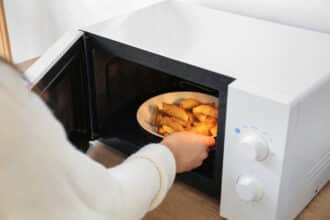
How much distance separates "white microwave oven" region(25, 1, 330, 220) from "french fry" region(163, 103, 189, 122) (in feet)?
0.20

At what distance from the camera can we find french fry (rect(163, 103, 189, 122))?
0.94 m

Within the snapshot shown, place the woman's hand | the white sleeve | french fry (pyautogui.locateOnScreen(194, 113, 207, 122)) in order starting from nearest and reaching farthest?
the white sleeve < the woman's hand < french fry (pyautogui.locateOnScreen(194, 113, 207, 122))

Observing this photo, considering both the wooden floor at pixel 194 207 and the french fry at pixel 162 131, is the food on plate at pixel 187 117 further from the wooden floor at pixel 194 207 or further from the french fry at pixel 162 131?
the wooden floor at pixel 194 207

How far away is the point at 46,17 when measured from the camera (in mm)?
1479

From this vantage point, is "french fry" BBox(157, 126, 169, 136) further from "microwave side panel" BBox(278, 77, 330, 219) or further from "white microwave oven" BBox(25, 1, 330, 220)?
"microwave side panel" BBox(278, 77, 330, 219)

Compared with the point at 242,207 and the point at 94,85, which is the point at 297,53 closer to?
the point at 242,207

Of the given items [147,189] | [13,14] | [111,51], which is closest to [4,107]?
[147,189]

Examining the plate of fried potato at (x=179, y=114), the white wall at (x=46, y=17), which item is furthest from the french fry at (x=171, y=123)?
the white wall at (x=46, y=17)

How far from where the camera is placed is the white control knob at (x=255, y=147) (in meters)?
0.72

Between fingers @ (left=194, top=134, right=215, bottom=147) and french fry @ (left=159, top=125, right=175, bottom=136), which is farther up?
fingers @ (left=194, top=134, right=215, bottom=147)

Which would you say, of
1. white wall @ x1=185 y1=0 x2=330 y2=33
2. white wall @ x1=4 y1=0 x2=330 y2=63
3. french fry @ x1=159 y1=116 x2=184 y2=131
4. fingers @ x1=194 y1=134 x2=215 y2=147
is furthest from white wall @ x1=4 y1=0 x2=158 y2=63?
fingers @ x1=194 y1=134 x2=215 y2=147

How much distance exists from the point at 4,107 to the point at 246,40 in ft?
1.68

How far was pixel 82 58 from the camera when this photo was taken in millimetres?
937

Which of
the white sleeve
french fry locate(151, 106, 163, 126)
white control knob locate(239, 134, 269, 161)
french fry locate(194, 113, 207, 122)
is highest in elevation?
white control knob locate(239, 134, 269, 161)
